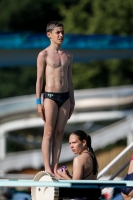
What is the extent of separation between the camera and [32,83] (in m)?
57.9

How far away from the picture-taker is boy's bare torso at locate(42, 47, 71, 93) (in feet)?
32.8

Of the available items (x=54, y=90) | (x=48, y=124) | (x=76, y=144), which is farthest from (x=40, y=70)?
(x=76, y=144)

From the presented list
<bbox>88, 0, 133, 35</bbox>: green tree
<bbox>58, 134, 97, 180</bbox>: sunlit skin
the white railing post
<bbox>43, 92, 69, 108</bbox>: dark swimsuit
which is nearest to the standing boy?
<bbox>43, 92, 69, 108</bbox>: dark swimsuit

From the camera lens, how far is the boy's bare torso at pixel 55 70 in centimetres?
999

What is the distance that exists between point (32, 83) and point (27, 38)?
39635 mm

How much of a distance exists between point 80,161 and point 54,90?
57.1 inches

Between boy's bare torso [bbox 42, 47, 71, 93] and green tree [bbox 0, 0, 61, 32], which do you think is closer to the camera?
boy's bare torso [bbox 42, 47, 71, 93]

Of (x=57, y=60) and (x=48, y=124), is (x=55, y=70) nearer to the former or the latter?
(x=57, y=60)

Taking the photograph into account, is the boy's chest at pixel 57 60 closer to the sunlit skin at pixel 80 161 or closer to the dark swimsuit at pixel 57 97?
the dark swimsuit at pixel 57 97

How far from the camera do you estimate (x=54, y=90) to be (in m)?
10.0

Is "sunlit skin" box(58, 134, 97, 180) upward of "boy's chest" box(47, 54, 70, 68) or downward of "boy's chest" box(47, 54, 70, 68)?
downward

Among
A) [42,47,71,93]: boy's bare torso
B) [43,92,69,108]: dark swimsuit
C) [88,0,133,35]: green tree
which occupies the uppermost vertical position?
[88,0,133,35]: green tree

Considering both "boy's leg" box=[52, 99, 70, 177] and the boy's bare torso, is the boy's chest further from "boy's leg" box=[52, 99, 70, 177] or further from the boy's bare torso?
"boy's leg" box=[52, 99, 70, 177]

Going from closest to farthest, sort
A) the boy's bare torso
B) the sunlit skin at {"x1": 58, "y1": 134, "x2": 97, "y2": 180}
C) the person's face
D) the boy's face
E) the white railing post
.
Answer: the sunlit skin at {"x1": 58, "y1": 134, "x2": 97, "y2": 180} → the person's face → the boy's face → the boy's bare torso → the white railing post
